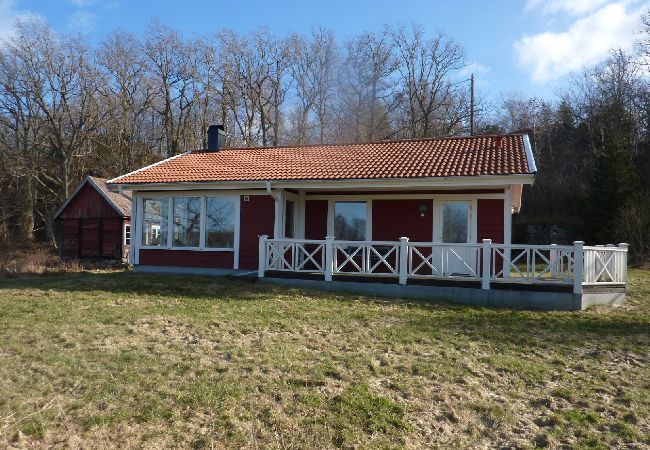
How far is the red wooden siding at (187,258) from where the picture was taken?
13.3m

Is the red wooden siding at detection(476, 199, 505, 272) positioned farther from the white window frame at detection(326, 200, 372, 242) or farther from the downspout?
the downspout

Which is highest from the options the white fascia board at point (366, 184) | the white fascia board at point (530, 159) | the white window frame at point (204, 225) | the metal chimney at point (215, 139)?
the metal chimney at point (215, 139)

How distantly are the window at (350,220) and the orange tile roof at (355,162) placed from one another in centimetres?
108

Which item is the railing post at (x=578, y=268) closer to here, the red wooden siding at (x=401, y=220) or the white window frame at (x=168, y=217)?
the red wooden siding at (x=401, y=220)

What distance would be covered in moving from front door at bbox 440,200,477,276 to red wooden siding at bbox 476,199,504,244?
245 mm

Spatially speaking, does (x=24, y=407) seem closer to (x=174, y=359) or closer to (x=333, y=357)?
(x=174, y=359)

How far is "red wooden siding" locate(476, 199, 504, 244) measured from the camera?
38.4 ft

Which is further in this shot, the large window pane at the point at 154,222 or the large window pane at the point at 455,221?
the large window pane at the point at 154,222

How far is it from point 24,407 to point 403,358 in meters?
3.85

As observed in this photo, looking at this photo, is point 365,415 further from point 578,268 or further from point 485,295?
point 578,268

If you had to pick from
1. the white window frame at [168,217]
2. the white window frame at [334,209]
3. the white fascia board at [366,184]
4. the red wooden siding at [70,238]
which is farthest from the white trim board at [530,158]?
the red wooden siding at [70,238]

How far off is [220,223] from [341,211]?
331 centimetres

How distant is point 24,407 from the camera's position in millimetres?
4223

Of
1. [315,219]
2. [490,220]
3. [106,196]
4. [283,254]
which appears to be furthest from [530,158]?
[106,196]
